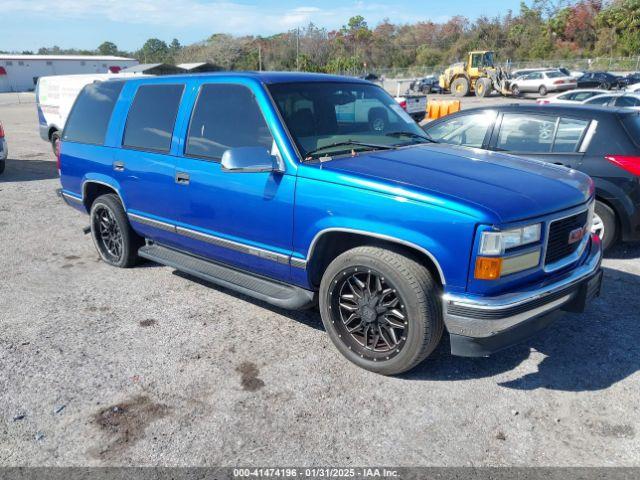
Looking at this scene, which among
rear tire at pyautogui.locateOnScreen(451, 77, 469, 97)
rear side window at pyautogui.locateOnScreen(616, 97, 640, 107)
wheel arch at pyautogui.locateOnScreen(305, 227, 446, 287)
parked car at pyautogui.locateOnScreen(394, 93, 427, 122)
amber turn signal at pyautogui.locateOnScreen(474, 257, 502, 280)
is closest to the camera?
amber turn signal at pyautogui.locateOnScreen(474, 257, 502, 280)

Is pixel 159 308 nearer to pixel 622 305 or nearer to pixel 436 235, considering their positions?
pixel 436 235

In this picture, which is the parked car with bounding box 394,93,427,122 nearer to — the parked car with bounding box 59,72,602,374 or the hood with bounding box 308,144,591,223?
the parked car with bounding box 59,72,602,374

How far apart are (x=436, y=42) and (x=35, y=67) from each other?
194ft

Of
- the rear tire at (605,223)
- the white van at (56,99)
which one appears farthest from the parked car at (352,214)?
the white van at (56,99)

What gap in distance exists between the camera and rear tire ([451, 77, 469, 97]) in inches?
1395

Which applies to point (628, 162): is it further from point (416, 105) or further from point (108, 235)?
point (416, 105)

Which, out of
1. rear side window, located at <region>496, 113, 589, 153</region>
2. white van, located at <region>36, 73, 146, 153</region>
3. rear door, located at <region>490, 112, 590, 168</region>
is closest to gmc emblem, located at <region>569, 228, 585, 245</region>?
rear door, located at <region>490, 112, 590, 168</region>

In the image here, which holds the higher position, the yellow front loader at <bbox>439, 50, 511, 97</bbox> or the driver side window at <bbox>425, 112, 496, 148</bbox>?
the yellow front loader at <bbox>439, 50, 511, 97</bbox>

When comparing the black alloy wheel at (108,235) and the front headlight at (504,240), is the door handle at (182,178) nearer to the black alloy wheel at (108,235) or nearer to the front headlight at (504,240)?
the black alloy wheel at (108,235)

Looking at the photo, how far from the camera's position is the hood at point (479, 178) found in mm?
3166

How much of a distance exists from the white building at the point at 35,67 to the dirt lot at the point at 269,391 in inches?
2600

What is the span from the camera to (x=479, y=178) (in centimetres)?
347

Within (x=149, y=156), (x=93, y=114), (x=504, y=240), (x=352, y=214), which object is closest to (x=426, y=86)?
(x=93, y=114)

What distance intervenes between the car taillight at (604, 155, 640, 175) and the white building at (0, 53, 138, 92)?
66.2m
